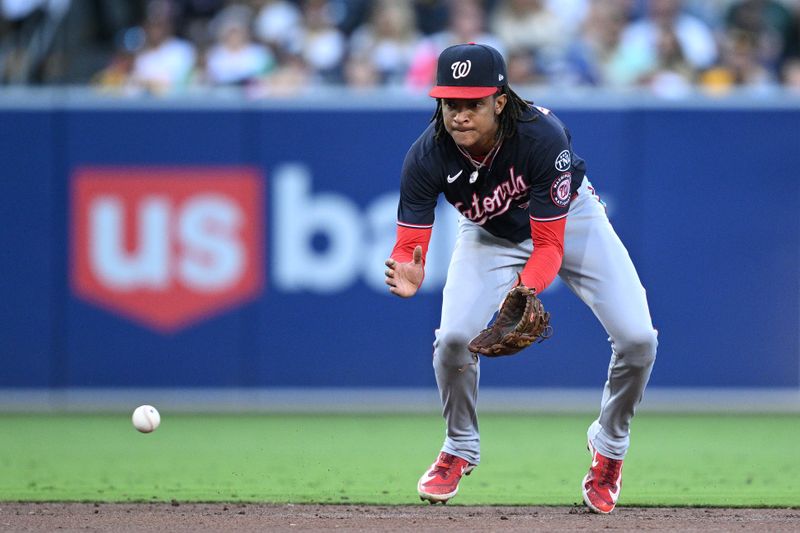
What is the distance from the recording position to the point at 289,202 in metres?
9.94

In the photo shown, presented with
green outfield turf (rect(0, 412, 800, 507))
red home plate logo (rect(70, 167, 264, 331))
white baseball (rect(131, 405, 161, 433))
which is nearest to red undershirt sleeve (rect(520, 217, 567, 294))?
→ green outfield turf (rect(0, 412, 800, 507))

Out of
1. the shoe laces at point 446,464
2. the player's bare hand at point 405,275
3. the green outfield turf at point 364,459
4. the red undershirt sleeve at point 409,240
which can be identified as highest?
the red undershirt sleeve at point 409,240

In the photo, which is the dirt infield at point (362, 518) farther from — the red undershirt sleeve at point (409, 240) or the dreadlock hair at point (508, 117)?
the dreadlock hair at point (508, 117)

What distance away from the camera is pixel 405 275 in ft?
17.7

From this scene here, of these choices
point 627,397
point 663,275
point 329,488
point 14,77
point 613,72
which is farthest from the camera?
point 14,77

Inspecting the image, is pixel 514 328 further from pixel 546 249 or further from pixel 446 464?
pixel 446 464

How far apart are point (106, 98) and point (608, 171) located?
12.7 feet

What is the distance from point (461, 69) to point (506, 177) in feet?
1.87

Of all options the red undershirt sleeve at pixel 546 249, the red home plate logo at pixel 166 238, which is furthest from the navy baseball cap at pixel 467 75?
the red home plate logo at pixel 166 238

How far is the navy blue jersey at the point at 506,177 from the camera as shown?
550 centimetres

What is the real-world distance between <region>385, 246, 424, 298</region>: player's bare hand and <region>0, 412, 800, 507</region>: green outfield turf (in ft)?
4.04

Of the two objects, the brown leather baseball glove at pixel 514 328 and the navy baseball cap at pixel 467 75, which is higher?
the navy baseball cap at pixel 467 75

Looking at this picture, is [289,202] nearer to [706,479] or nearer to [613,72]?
[613,72]

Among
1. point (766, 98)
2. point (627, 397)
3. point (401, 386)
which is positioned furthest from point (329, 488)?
point (766, 98)
